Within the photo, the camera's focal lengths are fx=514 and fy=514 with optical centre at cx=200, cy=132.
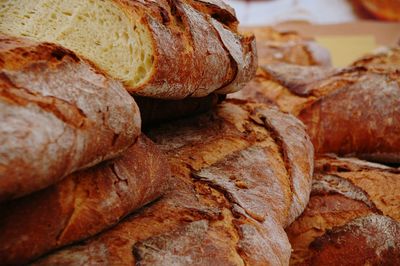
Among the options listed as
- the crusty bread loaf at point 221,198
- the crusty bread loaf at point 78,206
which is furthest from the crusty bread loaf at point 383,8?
the crusty bread loaf at point 78,206

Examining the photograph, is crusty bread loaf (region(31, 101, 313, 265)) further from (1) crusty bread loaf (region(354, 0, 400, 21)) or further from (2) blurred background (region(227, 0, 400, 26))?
(1) crusty bread loaf (region(354, 0, 400, 21))

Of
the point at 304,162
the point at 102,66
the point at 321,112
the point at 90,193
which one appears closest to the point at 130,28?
the point at 102,66

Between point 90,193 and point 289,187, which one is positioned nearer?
point 90,193

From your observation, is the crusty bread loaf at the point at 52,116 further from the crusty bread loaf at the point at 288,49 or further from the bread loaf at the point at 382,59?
the crusty bread loaf at the point at 288,49

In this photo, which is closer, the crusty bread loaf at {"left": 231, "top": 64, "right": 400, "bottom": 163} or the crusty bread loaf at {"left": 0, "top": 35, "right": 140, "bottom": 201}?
the crusty bread loaf at {"left": 0, "top": 35, "right": 140, "bottom": 201}

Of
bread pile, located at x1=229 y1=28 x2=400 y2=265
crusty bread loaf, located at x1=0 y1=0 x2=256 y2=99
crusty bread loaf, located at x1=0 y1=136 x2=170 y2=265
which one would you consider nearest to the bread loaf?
bread pile, located at x1=229 y1=28 x2=400 y2=265

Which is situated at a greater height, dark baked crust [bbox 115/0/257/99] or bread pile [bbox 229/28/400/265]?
dark baked crust [bbox 115/0/257/99]

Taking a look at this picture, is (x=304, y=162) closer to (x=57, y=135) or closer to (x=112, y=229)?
(x=112, y=229)

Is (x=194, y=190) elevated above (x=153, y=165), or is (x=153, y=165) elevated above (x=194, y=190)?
(x=153, y=165)

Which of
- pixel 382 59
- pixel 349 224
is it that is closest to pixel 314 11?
pixel 382 59
